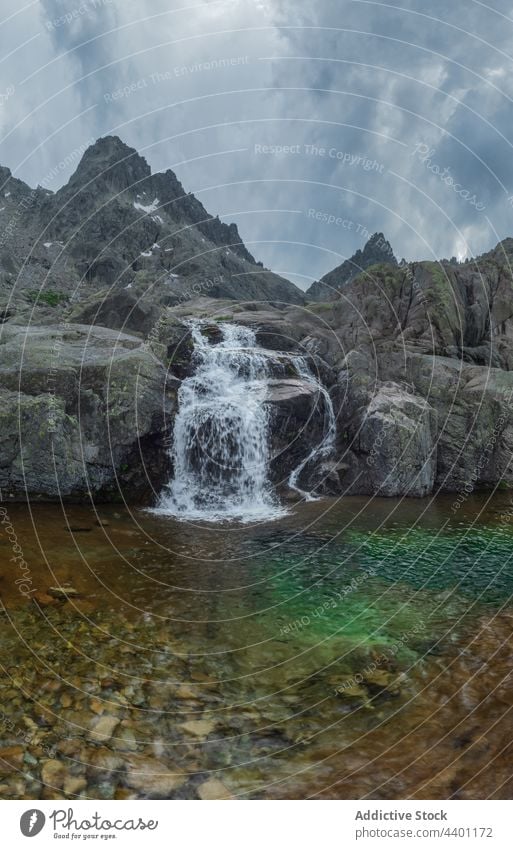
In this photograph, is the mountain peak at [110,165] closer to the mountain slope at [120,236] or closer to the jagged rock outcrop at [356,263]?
the mountain slope at [120,236]

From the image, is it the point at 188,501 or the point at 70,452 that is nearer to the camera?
the point at 70,452

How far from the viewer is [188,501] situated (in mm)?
18891

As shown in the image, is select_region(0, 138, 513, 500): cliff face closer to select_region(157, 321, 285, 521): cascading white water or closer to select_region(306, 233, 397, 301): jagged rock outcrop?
select_region(157, 321, 285, 521): cascading white water

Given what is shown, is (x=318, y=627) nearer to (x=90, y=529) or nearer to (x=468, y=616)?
(x=468, y=616)

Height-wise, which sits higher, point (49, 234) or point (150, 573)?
point (49, 234)

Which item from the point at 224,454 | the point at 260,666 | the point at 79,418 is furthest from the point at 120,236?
the point at 260,666

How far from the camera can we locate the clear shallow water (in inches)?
209

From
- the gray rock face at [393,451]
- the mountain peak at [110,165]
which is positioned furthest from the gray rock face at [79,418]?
the mountain peak at [110,165]

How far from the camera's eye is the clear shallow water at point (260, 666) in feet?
17.4

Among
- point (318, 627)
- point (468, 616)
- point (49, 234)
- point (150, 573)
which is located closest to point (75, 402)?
point (150, 573)

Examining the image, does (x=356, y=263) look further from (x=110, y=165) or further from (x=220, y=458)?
(x=220, y=458)
